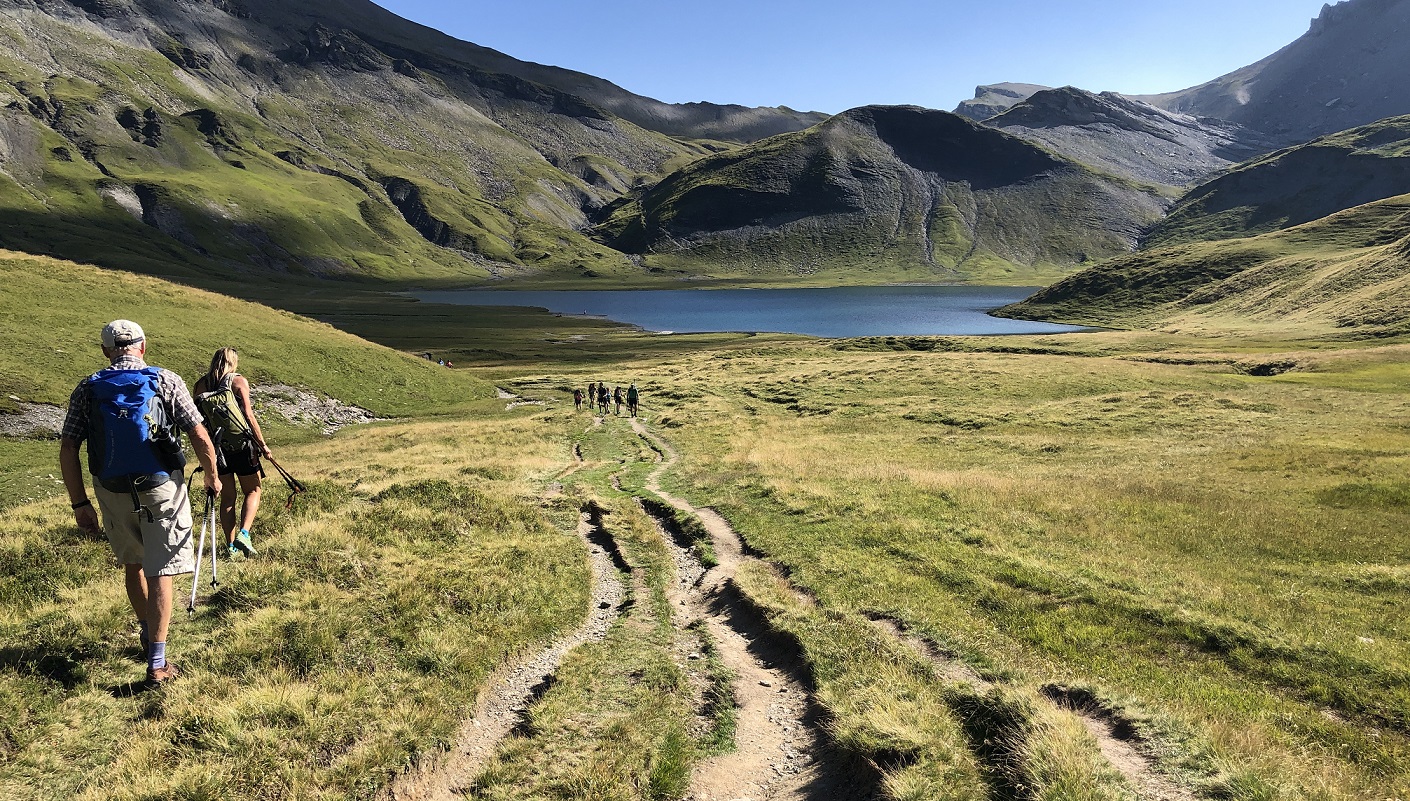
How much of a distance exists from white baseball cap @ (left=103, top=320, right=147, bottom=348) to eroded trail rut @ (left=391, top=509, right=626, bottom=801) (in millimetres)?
6627

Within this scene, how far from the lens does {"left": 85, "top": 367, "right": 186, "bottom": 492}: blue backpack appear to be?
802 centimetres

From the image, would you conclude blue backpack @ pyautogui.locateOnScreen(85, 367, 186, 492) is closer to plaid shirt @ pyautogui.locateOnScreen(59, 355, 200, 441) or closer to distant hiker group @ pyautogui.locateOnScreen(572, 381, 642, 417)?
plaid shirt @ pyautogui.locateOnScreen(59, 355, 200, 441)

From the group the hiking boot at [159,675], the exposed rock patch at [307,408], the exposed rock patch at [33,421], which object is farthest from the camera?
the exposed rock patch at [307,408]

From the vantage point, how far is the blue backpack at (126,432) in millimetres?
8023

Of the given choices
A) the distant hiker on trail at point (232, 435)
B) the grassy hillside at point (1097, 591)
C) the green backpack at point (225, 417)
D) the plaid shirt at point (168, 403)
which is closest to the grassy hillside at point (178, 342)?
the grassy hillside at point (1097, 591)

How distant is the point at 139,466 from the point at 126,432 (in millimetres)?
450

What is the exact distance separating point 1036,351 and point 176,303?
10507cm

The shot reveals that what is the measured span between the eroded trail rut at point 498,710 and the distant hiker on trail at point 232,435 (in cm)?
602

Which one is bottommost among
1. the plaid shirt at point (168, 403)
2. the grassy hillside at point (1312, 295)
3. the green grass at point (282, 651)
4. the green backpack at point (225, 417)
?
the green grass at point (282, 651)

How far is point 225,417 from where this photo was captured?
11680 millimetres

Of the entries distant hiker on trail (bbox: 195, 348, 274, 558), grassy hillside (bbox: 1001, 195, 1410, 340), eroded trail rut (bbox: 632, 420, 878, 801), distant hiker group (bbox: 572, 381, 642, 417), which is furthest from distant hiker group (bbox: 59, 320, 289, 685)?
grassy hillside (bbox: 1001, 195, 1410, 340)

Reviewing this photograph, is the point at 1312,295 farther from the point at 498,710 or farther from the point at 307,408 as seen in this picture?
the point at 498,710

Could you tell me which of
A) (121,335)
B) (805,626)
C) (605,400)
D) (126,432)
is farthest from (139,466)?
(605,400)

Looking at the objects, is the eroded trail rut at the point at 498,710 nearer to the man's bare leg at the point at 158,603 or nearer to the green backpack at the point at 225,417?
the man's bare leg at the point at 158,603
